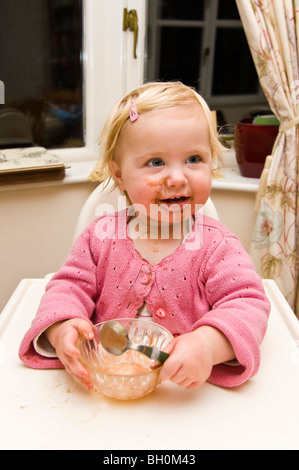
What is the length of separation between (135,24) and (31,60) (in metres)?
0.43

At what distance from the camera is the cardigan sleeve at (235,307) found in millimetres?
687

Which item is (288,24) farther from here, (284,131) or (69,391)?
(69,391)

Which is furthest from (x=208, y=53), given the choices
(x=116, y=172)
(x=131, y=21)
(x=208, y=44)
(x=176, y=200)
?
(x=176, y=200)

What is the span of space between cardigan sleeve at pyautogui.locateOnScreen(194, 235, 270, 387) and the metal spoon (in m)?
0.10

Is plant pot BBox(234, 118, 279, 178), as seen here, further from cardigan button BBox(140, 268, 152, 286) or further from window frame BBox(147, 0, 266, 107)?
cardigan button BBox(140, 268, 152, 286)

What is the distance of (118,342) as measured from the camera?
2.24 feet

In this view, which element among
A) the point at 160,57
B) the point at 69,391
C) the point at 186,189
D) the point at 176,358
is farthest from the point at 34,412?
the point at 160,57

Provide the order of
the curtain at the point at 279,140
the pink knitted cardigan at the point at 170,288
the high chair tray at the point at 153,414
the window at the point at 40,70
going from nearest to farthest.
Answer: the high chair tray at the point at 153,414 < the pink knitted cardigan at the point at 170,288 < the curtain at the point at 279,140 < the window at the point at 40,70

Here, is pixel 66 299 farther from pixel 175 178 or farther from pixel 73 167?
pixel 73 167

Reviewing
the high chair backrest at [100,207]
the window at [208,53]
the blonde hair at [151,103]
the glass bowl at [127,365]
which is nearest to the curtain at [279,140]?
the window at [208,53]

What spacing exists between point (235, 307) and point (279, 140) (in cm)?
109

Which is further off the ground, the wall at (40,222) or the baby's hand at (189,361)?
the baby's hand at (189,361)

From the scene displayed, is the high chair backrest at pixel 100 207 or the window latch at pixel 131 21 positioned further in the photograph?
the window latch at pixel 131 21

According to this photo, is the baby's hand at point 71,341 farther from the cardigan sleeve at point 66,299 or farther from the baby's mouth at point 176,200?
the baby's mouth at point 176,200
